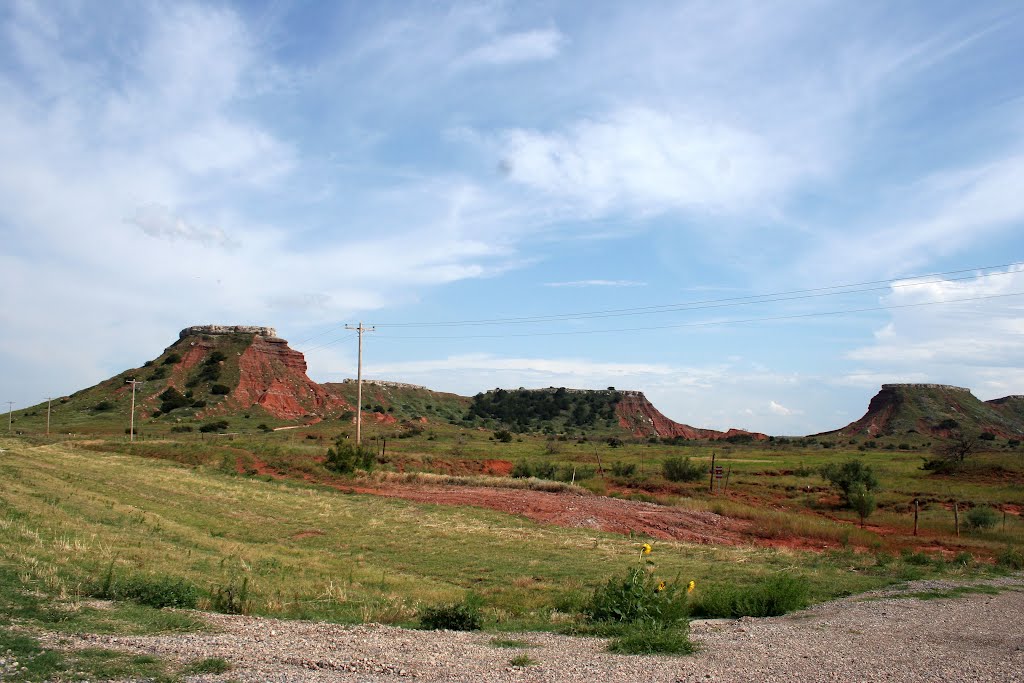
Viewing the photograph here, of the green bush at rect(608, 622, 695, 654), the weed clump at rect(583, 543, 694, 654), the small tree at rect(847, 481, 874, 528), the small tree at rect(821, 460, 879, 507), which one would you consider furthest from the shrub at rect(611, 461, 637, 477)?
the green bush at rect(608, 622, 695, 654)

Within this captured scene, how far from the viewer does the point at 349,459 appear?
42500 millimetres

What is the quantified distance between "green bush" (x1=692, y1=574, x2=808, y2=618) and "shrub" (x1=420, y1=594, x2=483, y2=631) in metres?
4.51

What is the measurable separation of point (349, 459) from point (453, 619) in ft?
109

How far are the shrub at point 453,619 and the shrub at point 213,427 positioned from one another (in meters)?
63.9

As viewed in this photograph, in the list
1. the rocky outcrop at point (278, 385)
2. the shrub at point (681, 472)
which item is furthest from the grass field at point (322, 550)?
the rocky outcrop at point (278, 385)

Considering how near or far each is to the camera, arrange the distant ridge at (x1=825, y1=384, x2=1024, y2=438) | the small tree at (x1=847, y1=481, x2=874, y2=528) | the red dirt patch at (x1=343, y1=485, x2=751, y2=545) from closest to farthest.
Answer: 1. the red dirt patch at (x1=343, y1=485, x2=751, y2=545)
2. the small tree at (x1=847, y1=481, x2=874, y2=528)
3. the distant ridge at (x1=825, y1=384, x2=1024, y2=438)

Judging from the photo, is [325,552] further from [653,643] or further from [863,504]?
[863,504]

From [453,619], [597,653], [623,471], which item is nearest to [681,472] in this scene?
[623,471]

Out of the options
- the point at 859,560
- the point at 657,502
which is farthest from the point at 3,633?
the point at 657,502

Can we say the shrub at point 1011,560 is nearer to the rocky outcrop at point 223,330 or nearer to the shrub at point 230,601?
the shrub at point 230,601

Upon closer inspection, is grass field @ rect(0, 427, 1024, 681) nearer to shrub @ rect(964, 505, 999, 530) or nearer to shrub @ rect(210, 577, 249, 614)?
shrub @ rect(210, 577, 249, 614)

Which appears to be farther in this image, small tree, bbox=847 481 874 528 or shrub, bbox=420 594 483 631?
small tree, bbox=847 481 874 528

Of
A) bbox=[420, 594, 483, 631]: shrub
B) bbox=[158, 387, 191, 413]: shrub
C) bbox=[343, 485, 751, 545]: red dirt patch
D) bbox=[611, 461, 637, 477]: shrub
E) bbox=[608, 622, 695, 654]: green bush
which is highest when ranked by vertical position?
bbox=[158, 387, 191, 413]: shrub

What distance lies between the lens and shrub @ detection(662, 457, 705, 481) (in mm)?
47594
